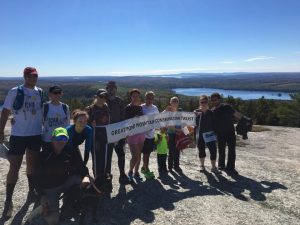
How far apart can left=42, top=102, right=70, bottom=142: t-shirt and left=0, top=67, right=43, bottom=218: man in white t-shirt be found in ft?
0.49

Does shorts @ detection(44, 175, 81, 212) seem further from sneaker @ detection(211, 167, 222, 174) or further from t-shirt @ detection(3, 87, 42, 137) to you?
sneaker @ detection(211, 167, 222, 174)

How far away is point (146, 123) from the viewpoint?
28.3 feet

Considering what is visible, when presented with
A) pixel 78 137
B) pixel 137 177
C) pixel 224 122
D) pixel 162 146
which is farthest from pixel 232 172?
pixel 78 137

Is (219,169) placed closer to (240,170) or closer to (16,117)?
(240,170)

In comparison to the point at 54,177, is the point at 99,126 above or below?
above

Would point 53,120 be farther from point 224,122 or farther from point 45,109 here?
point 224,122

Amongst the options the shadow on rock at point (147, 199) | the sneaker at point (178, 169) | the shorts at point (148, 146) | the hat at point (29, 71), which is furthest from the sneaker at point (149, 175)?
the hat at point (29, 71)

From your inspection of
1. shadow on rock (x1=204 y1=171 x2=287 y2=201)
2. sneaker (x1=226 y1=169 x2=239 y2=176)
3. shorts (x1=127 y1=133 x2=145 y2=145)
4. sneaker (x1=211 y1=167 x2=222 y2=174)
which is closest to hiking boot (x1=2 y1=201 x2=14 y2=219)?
shorts (x1=127 y1=133 x2=145 y2=145)

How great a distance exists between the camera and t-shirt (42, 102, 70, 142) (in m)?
6.35

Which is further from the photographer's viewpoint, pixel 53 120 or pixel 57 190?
pixel 53 120

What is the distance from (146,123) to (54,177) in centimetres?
359

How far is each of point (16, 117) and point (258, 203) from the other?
573 cm

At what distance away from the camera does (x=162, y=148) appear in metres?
9.27

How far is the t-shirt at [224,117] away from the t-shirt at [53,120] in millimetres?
4728
